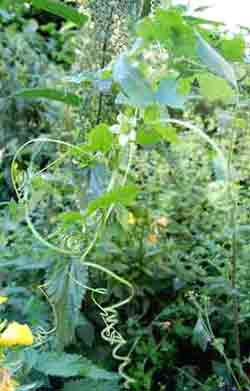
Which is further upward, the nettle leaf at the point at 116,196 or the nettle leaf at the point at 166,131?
the nettle leaf at the point at 166,131

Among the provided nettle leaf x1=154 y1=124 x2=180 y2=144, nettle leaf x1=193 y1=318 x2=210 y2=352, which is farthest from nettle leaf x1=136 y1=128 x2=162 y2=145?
nettle leaf x1=193 y1=318 x2=210 y2=352

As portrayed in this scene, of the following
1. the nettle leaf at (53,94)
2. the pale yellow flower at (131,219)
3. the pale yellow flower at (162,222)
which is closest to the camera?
the nettle leaf at (53,94)

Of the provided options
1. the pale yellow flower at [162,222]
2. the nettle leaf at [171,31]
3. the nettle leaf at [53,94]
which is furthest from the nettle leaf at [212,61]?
the pale yellow flower at [162,222]

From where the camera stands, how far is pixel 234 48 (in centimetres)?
65

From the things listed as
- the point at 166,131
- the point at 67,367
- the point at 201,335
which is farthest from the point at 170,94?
the point at 201,335

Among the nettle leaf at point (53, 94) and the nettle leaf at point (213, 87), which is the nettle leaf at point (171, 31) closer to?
the nettle leaf at point (213, 87)

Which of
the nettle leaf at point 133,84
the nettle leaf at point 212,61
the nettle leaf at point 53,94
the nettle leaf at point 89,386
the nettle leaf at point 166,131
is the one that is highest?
the nettle leaf at point 212,61

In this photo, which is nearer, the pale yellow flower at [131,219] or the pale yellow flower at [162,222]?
A: the pale yellow flower at [131,219]

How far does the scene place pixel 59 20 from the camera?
4.86 meters

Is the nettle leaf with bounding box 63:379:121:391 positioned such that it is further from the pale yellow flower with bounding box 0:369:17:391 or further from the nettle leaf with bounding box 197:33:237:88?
the nettle leaf with bounding box 197:33:237:88

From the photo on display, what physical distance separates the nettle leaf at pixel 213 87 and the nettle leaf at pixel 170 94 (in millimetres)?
50

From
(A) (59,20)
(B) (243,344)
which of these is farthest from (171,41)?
(A) (59,20)

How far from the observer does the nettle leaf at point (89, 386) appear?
1.23 m

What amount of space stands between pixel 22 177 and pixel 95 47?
0.64 metres
